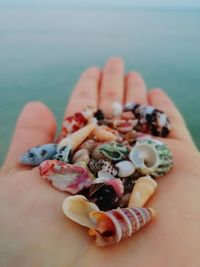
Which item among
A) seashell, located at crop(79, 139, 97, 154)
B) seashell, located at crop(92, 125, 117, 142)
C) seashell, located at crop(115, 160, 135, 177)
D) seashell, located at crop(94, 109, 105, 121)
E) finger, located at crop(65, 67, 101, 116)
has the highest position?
finger, located at crop(65, 67, 101, 116)

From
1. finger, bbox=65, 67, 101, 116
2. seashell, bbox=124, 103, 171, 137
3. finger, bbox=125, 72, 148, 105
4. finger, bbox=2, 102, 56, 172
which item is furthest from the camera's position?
finger, bbox=125, 72, 148, 105

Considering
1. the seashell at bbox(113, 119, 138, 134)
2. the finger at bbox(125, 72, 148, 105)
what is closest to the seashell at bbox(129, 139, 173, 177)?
the seashell at bbox(113, 119, 138, 134)

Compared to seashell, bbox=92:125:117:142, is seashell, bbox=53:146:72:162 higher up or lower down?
lower down

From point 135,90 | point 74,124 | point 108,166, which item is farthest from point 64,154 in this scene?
point 135,90

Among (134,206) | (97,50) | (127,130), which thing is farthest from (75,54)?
(134,206)

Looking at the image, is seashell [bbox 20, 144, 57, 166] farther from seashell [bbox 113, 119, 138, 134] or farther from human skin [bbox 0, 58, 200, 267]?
seashell [bbox 113, 119, 138, 134]

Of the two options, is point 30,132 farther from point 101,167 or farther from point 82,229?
point 82,229

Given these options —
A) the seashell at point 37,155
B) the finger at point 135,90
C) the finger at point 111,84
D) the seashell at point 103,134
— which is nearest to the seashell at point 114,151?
the seashell at point 103,134
